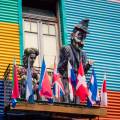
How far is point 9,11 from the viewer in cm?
1525

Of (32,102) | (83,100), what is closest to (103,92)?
(83,100)

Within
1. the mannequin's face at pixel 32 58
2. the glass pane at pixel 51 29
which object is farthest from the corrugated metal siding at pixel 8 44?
the glass pane at pixel 51 29

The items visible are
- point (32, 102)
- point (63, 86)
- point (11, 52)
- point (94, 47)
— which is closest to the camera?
point (32, 102)

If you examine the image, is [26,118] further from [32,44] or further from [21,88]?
[32,44]

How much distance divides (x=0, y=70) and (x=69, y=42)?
2406mm

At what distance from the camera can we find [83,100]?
13.9 m

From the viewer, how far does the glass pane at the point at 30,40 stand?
607 inches

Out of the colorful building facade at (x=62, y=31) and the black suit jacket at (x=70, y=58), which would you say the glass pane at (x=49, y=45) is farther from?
the black suit jacket at (x=70, y=58)

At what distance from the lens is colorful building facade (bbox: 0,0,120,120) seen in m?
15.1

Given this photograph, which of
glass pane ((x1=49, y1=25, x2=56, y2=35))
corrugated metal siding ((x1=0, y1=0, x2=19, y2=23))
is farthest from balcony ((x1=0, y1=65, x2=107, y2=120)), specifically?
glass pane ((x1=49, y1=25, x2=56, y2=35))

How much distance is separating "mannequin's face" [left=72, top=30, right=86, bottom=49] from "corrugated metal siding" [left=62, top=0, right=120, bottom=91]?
1.14 m

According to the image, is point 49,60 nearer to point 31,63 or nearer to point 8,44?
point 8,44

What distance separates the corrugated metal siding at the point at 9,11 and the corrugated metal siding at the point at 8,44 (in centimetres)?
16

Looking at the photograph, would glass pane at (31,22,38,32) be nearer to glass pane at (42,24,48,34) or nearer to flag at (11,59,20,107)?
glass pane at (42,24,48,34)
